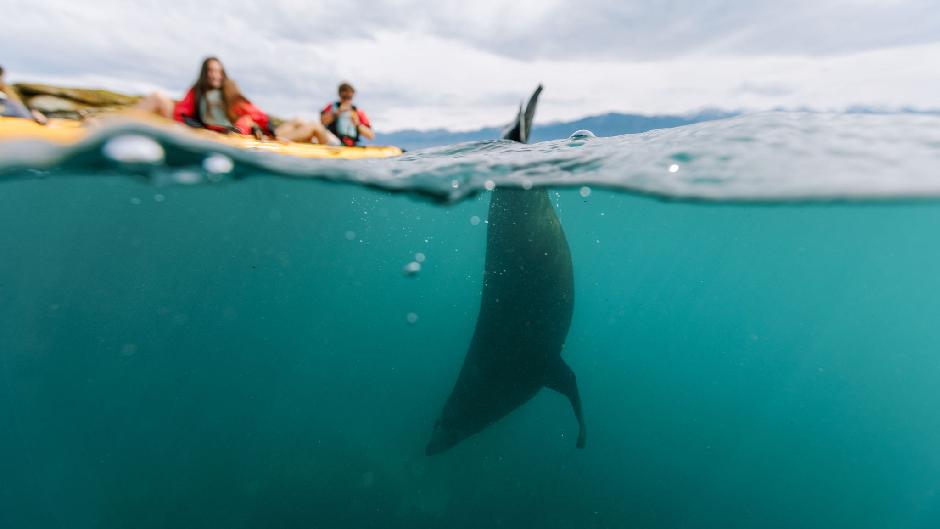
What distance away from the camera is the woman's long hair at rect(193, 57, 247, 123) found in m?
4.80

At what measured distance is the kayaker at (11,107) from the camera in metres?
4.45

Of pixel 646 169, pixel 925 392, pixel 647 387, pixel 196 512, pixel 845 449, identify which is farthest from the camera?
pixel 925 392

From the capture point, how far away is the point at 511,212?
20.7 feet

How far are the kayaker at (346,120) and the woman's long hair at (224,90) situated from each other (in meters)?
1.47

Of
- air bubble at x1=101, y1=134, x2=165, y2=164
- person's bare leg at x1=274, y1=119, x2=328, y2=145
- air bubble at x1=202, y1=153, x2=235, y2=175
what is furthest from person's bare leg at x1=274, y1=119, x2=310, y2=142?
air bubble at x1=101, y1=134, x2=165, y2=164

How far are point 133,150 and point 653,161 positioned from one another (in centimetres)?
692

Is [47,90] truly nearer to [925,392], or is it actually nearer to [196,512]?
[196,512]

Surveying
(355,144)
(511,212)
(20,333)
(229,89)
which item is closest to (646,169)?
(511,212)

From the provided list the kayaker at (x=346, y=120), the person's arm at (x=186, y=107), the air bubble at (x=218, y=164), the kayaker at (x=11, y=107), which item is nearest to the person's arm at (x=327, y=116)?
the kayaker at (x=346, y=120)

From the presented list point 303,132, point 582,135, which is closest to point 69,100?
point 303,132

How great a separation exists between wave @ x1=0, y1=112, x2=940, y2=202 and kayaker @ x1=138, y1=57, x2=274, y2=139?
1.32 feet

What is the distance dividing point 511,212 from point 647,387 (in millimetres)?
15095

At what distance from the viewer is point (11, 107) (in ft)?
14.9

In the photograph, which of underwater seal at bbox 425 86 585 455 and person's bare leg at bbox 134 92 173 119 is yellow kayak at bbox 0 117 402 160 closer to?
person's bare leg at bbox 134 92 173 119
